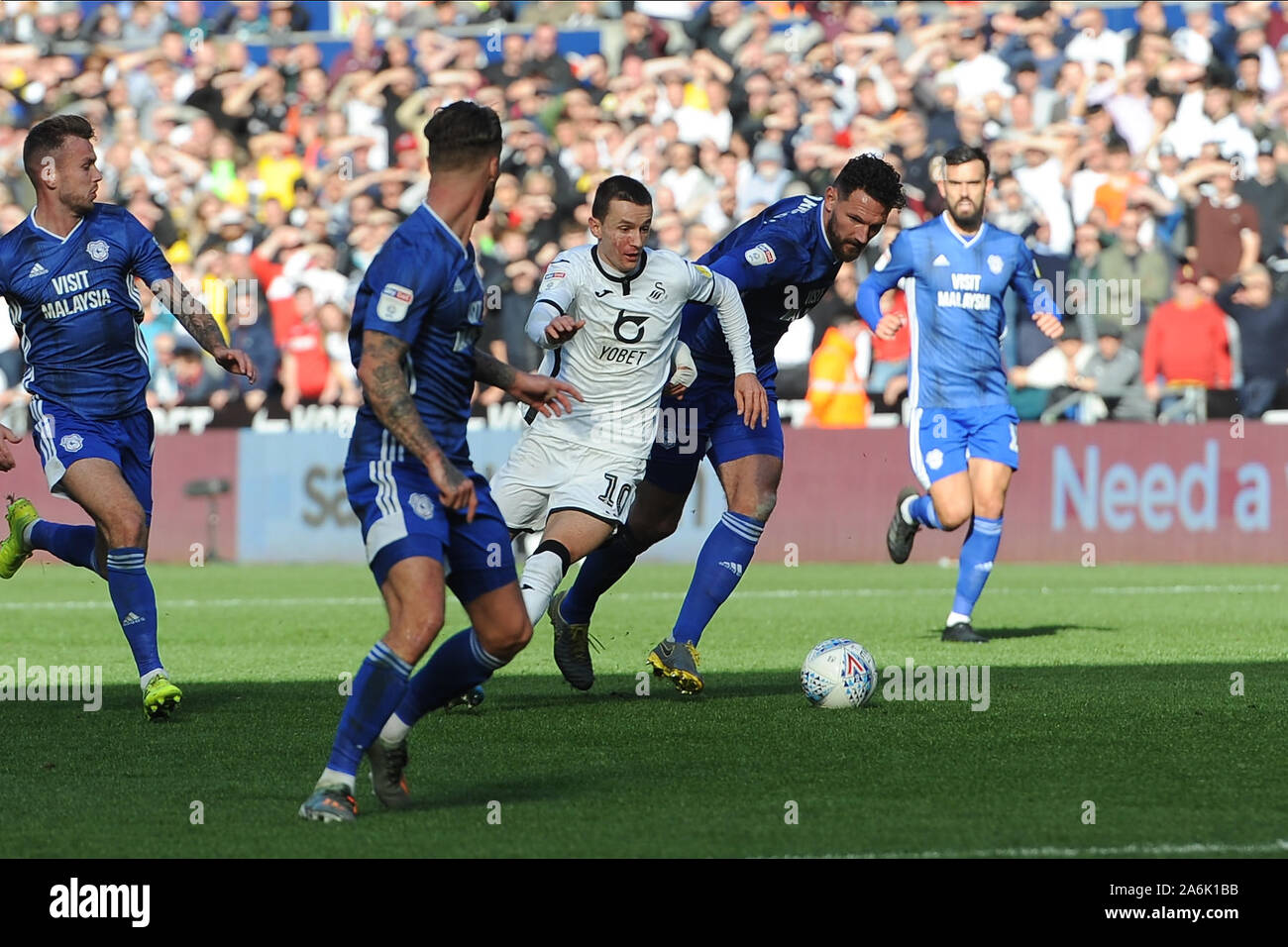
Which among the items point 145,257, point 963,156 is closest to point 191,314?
point 145,257

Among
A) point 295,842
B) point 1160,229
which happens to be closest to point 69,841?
point 295,842

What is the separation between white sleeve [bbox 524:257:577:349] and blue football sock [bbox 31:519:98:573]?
7.88ft

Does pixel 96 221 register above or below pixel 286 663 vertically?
above

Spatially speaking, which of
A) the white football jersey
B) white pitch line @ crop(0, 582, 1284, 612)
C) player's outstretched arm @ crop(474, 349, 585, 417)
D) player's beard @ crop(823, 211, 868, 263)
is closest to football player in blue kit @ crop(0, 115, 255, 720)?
the white football jersey

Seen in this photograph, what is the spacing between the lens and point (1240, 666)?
1009 centimetres

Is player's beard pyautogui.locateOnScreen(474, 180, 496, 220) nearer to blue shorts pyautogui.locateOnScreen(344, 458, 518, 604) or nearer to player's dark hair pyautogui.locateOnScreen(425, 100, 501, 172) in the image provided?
player's dark hair pyautogui.locateOnScreen(425, 100, 501, 172)

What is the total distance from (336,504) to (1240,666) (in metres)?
10.5

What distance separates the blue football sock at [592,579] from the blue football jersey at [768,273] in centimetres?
103

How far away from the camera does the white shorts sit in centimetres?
849

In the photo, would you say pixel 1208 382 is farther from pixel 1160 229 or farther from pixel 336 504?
pixel 336 504

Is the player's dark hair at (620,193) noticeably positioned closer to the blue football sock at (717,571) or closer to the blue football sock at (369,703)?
the blue football sock at (717,571)

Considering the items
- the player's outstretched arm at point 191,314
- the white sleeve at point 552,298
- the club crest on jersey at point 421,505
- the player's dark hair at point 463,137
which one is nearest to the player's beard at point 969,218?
the white sleeve at point 552,298

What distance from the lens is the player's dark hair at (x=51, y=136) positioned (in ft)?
28.2

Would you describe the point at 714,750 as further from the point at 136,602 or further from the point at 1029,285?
the point at 1029,285
